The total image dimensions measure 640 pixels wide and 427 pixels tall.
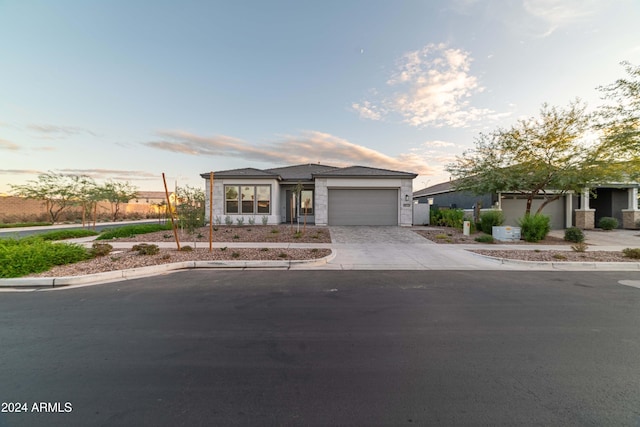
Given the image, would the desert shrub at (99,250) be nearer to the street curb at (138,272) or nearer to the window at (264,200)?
the street curb at (138,272)

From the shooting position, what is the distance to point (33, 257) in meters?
6.66

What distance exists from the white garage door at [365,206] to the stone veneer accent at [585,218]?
1285 cm

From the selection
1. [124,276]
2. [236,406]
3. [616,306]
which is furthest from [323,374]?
[124,276]

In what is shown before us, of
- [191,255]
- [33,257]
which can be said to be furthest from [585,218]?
[33,257]

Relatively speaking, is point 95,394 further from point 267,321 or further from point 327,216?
point 327,216

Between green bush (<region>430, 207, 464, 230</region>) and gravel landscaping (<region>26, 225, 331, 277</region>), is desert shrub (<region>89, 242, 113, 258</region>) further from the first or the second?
green bush (<region>430, 207, 464, 230</region>)

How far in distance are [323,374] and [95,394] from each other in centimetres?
224

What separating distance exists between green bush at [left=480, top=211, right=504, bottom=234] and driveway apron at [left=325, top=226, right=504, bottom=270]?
426 centimetres

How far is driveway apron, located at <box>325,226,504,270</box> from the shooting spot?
793 centimetres

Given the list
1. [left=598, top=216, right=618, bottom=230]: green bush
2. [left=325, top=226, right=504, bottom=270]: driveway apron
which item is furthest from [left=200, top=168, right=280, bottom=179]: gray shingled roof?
[left=598, top=216, right=618, bottom=230]: green bush

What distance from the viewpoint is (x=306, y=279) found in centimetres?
641

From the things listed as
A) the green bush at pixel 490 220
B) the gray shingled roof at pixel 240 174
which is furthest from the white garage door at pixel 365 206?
the green bush at pixel 490 220

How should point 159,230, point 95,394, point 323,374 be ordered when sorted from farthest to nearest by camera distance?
point 159,230
point 323,374
point 95,394

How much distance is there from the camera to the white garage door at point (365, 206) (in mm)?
17312
